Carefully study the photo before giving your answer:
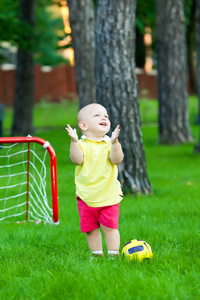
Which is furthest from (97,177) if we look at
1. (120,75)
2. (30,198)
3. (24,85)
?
(24,85)

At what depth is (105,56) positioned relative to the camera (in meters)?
7.73

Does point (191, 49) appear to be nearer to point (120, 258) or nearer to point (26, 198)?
point (26, 198)

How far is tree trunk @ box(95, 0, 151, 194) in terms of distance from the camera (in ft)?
25.0

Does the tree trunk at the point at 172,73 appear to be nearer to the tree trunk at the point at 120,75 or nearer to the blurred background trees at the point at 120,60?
the blurred background trees at the point at 120,60

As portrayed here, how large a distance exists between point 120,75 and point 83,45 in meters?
4.25

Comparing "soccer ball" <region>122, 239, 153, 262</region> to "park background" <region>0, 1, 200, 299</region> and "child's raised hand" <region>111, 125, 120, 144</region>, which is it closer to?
"park background" <region>0, 1, 200, 299</region>

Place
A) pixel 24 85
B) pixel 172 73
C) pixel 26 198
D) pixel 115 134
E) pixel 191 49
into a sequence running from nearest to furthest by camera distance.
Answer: pixel 115 134, pixel 26 198, pixel 172 73, pixel 24 85, pixel 191 49

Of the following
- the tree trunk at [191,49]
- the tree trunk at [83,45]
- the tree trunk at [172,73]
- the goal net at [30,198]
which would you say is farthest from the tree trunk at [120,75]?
the tree trunk at [191,49]

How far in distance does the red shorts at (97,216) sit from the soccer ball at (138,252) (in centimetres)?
21

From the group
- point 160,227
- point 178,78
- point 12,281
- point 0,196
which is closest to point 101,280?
point 12,281

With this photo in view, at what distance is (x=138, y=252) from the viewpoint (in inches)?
164

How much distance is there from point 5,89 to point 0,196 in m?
23.8

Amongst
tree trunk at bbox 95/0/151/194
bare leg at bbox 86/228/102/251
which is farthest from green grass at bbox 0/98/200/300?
tree trunk at bbox 95/0/151/194

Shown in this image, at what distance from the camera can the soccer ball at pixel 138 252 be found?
4.15m
